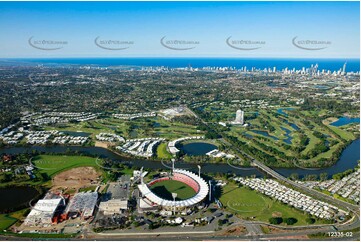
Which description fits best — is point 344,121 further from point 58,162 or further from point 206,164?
point 58,162

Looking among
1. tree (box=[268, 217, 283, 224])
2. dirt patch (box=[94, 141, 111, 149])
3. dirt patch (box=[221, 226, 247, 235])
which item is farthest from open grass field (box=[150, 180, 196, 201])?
dirt patch (box=[94, 141, 111, 149])

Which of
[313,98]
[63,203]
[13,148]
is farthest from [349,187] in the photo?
[313,98]

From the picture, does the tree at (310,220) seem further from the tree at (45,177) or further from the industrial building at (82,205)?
the tree at (45,177)

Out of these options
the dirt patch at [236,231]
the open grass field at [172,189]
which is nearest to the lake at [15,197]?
the open grass field at [172,189]

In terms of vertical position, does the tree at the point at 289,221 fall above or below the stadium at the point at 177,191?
below

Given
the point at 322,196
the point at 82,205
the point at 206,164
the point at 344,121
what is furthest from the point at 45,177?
the point at 344,121

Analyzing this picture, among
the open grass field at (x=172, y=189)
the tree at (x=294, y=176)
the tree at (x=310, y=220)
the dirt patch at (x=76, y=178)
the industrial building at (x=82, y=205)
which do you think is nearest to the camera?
the tree at (x=310, y=220)
